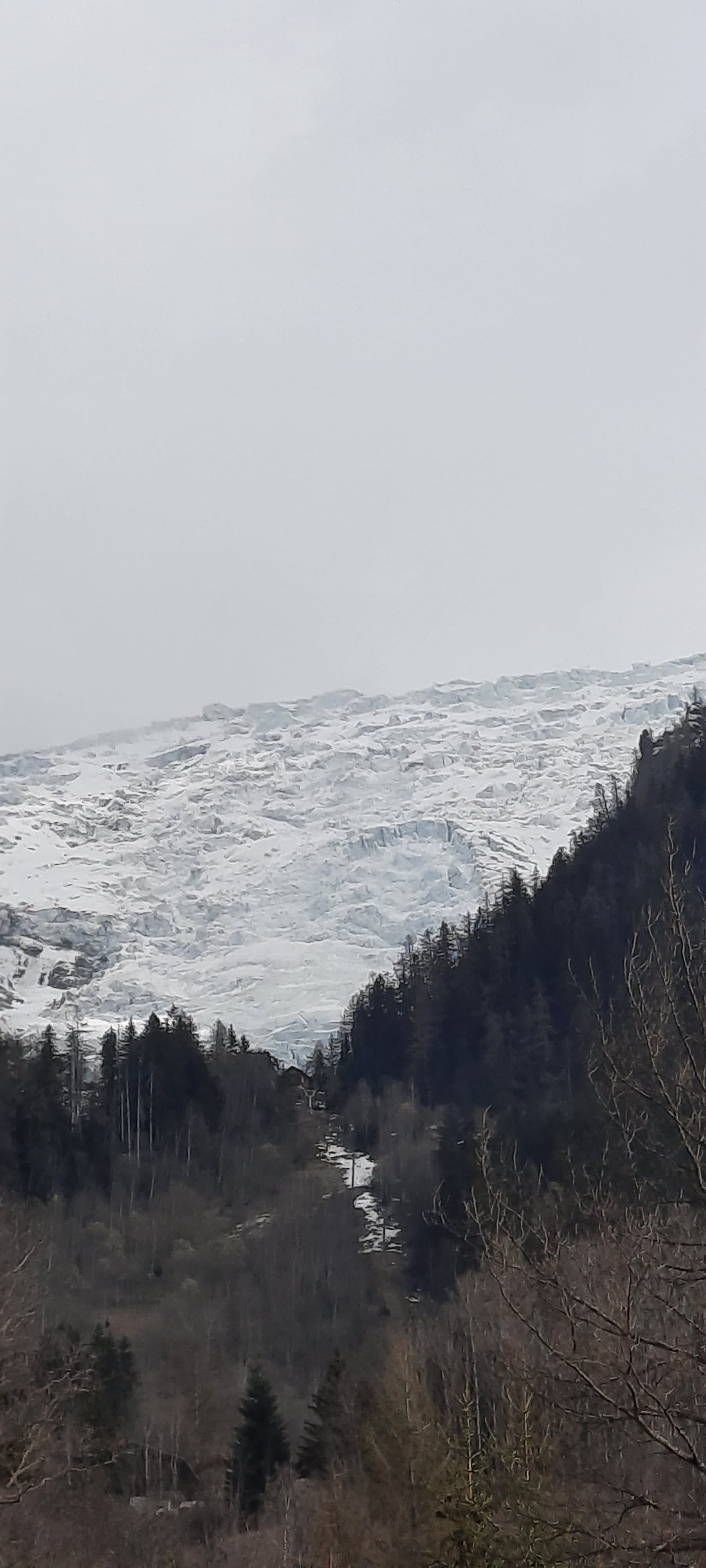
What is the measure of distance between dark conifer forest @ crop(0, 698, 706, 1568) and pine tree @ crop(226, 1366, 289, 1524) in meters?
0.09

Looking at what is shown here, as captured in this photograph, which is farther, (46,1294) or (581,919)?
(581,919)

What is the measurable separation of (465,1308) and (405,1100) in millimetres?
45447

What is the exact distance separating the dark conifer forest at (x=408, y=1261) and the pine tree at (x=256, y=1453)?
0.09 metres

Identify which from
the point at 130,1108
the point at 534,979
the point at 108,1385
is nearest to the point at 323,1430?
the point at 108,1385

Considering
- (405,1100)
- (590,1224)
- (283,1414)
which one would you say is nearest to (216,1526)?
(283,1414)

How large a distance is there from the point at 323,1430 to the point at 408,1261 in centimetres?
2469

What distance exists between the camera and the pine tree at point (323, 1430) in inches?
1521

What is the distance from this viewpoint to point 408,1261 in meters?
63.4

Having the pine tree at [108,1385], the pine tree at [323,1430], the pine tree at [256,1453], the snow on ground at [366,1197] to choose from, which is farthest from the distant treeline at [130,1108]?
the pine tree at [323,1430]

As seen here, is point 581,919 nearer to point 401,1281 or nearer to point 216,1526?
point 401,1281

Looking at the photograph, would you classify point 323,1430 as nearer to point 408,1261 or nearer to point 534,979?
point 408,1261

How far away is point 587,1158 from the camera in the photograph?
4759 centimetres

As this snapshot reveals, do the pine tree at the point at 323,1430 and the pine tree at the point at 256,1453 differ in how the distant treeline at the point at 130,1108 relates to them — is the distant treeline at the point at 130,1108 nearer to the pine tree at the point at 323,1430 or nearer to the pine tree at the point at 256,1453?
the pine tree at the point at 256,1453

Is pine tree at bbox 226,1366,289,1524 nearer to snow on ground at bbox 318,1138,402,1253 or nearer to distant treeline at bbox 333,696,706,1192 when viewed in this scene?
distant treeline at bbox 333,696,706,1192
